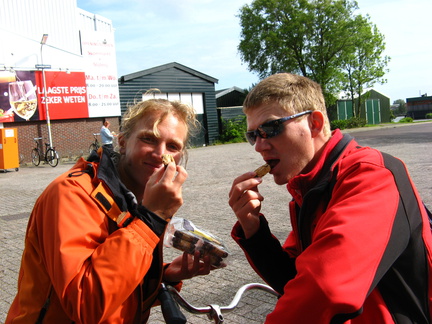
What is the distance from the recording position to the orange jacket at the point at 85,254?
158 centimetres

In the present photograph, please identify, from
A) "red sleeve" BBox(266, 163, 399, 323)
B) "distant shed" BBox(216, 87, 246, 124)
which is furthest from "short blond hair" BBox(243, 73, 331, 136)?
"distant shed" BBox(216, 87, 246, 124)

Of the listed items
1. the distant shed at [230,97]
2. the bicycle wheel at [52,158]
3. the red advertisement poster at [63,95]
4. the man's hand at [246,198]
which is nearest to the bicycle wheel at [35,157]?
the bicycle wheel at [52,158]

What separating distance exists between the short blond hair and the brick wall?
22.8 m

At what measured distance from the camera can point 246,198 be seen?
82.0 inches

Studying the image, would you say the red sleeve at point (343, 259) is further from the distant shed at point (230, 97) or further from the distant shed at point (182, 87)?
the distant shed at point (230, 97)

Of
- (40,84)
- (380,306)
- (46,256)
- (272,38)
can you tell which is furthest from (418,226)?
(272,38)

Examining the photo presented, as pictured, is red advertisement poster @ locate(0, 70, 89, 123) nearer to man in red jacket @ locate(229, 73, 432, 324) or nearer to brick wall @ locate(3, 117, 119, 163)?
brick wall @ locate(3, 117, 119, 163)

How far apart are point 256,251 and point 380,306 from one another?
87 centimetres

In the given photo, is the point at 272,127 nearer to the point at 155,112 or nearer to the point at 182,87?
the point at 155,112

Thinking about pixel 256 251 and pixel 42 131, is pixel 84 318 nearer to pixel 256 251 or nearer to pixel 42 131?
pixel 256 251

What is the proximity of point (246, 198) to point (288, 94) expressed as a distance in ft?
1.81

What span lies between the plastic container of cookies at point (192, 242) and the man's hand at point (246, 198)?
0.84 feet

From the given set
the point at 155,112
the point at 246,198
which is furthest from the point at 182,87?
the point at 246,198

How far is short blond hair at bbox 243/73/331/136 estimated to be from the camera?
204 centimetres
